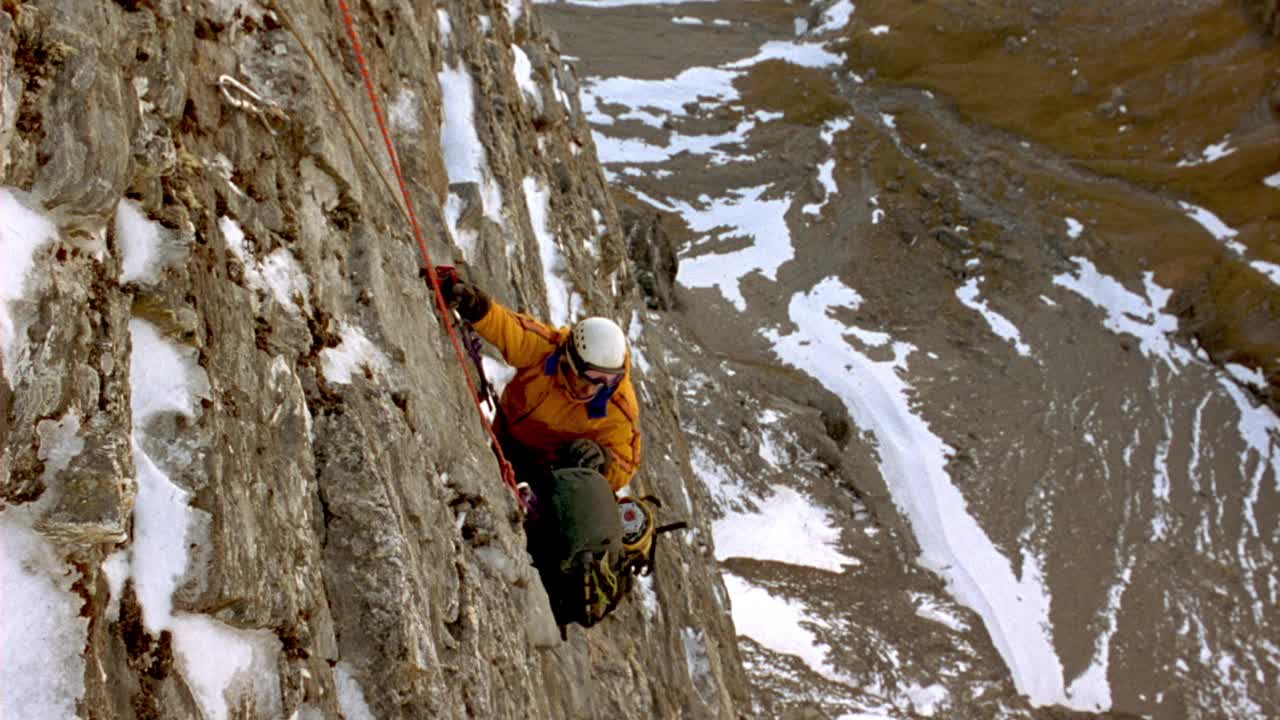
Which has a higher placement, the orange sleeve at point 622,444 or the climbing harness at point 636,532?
the orange sleeve at point 622,444

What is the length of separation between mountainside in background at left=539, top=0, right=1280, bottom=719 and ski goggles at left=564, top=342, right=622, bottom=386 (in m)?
12.8

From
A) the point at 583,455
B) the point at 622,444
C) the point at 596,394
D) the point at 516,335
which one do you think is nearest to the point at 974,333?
the point at 622,444

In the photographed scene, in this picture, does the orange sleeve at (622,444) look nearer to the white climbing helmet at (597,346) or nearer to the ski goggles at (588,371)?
the ski goggles at (588,371)

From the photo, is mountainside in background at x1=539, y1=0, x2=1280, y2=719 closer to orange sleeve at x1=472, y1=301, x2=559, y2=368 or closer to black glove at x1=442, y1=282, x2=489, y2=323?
orange sleeve at x1=472, y1=301, x2=559, y2=368

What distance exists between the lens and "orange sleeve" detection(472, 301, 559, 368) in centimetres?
749

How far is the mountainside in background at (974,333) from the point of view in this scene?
25578 millimetres

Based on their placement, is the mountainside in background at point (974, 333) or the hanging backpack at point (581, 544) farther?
the mountainside in background at point (974, 333)

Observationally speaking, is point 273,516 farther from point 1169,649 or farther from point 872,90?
point 872,90

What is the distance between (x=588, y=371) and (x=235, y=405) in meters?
3.46

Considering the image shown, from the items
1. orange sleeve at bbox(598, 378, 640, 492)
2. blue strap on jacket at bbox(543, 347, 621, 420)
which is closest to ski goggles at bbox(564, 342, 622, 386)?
blue strap on jacket at bbox(543, 347, 621, 420)

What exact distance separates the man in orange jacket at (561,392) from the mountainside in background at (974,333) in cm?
1206

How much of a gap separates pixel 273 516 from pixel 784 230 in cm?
4647

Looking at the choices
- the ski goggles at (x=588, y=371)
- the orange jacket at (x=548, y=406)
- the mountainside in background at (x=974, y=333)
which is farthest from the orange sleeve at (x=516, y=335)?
the mountainside in background at (x=974, y=333)

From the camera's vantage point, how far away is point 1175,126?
2297 inches
